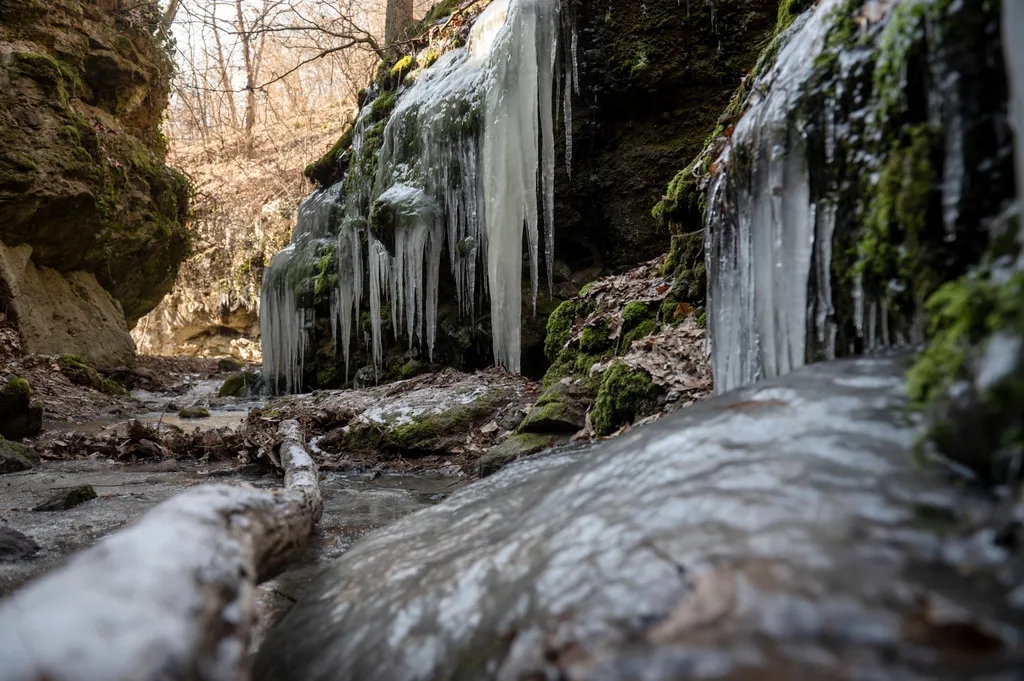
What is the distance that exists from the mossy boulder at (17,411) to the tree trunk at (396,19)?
9548 millimetres

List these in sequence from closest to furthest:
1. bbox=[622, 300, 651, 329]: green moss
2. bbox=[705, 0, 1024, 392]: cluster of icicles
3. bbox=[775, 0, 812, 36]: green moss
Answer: bbox=[705, 0, 1024, 392]: cluster of icicles → bbox=[775, 0, 812, 36]: green moss → bbox=[622, 300, 651, 329]: green moss

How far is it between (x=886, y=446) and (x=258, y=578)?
151cm

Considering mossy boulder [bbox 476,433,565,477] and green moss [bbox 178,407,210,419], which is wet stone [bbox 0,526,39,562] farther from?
green moss [bbox 178,407,210,419]

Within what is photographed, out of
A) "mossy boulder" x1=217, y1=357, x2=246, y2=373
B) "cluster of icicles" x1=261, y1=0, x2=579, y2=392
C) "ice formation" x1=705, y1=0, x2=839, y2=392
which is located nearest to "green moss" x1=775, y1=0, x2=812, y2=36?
"ice formation" x1=705, y1=0, x2=839, y2=392

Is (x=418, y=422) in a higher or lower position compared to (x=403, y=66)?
lower

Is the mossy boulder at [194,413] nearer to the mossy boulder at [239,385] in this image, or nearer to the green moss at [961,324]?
the mossy boulder at [239,385]

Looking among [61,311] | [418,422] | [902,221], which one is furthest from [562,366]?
[61,311]

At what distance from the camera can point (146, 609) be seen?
2.87 ft

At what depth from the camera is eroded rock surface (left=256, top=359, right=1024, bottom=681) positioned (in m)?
0.76

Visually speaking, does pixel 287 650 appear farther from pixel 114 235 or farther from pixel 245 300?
pixel 245 300

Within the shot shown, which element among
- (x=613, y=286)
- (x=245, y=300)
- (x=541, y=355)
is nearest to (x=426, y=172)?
(x=541, y=355)

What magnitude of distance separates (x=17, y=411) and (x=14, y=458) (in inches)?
53.8

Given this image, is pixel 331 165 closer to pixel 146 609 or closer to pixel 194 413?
pixel 194 413

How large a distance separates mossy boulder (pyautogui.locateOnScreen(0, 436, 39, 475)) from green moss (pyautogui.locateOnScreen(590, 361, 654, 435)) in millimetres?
4296
